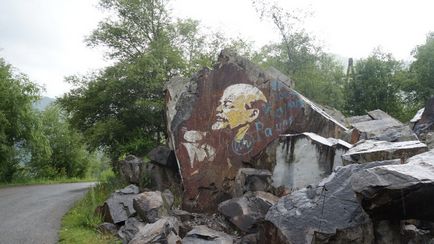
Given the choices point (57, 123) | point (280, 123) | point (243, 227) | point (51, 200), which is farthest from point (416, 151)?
point (57, 123)

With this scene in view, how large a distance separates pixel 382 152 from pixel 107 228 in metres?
5.45

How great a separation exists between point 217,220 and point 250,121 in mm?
2624

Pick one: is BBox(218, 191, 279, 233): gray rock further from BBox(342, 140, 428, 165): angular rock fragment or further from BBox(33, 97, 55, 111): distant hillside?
BBox(33, 97, 55, 111): distant hillside

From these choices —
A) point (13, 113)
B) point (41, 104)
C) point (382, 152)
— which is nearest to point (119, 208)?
point (382, 152)

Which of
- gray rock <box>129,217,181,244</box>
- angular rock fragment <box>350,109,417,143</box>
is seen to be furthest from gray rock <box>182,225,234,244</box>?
angular rock fragment <box>350,109,417,143</box>

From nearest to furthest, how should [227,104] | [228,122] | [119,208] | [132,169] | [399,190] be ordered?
[399,190]
[119,208]
[228,122]
[227,104]
[132,169]

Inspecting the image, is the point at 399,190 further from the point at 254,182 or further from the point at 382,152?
the point at 254,182

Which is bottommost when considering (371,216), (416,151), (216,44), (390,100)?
(371,216)

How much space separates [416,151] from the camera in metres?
6.35

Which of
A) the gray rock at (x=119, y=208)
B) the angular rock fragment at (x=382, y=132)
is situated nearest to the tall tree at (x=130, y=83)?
the gray rock at (x=119, y=208)

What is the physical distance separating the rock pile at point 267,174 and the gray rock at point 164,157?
29 mm

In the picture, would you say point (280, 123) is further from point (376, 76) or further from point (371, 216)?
point (376, 76)

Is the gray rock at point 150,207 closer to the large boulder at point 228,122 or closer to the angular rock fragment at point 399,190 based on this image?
the large boulder at point 228,122

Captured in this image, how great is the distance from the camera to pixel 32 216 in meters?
10.2
